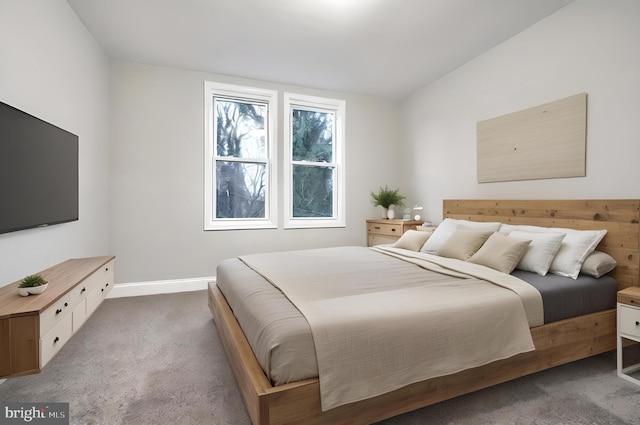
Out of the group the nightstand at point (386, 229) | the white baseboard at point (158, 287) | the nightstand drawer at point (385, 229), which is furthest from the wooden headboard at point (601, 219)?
the white baseboard at point (158, 287)

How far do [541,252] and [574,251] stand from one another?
0.20m

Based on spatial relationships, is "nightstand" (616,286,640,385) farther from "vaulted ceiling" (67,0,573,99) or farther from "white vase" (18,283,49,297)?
"white vase" (18,283,49,297)

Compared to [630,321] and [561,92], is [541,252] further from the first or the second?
[561,92]

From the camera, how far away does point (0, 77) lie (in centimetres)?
177

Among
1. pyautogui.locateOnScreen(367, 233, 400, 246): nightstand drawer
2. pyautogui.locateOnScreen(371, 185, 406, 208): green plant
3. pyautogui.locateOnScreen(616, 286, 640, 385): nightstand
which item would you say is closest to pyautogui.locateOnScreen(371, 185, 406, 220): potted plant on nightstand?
pyautogui.locateOnScreen(371, 185, 406, 208): green plant

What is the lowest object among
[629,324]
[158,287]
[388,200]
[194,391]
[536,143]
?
[194,391]

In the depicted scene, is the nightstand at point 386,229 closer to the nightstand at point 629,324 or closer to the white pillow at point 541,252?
the white pillow at point 541,252

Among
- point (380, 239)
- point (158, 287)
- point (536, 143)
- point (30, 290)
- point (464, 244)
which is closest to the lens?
point (30, 290)

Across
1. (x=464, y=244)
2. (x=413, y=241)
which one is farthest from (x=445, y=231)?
(x=464, y=244)

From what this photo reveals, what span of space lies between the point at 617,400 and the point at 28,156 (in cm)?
371

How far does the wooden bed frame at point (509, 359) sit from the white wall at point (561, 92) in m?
0.19

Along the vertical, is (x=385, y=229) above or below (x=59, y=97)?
below

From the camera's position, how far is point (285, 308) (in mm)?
1539

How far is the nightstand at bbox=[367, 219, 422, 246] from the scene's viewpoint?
4.10m
